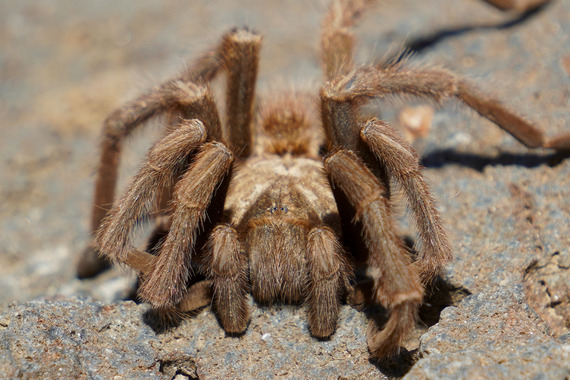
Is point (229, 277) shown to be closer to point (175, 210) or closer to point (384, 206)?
point (175, 210)

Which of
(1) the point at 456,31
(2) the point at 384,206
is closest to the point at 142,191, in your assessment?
(2) the point at 384,206

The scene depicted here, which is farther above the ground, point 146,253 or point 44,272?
point 146,253

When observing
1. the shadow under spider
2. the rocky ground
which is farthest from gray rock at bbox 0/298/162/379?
the shadow under spider

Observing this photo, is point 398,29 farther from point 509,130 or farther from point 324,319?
point 324,319

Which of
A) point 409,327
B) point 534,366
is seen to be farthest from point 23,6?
point 534,366

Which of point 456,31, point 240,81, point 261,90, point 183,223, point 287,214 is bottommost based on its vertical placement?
point 456,31

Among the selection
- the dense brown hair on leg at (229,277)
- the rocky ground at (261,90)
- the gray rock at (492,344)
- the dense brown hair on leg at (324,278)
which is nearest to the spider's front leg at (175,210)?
the dense brown hair on leg at (229,277)

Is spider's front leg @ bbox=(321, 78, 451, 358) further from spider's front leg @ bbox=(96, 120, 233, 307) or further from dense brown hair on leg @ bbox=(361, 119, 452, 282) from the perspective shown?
spider's front leg @ bbox=(96, 120, 233, 307)

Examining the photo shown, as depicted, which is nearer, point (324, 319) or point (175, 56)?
point (324, 319)

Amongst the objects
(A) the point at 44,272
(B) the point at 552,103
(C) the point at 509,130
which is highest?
(C) the point at 509,130
